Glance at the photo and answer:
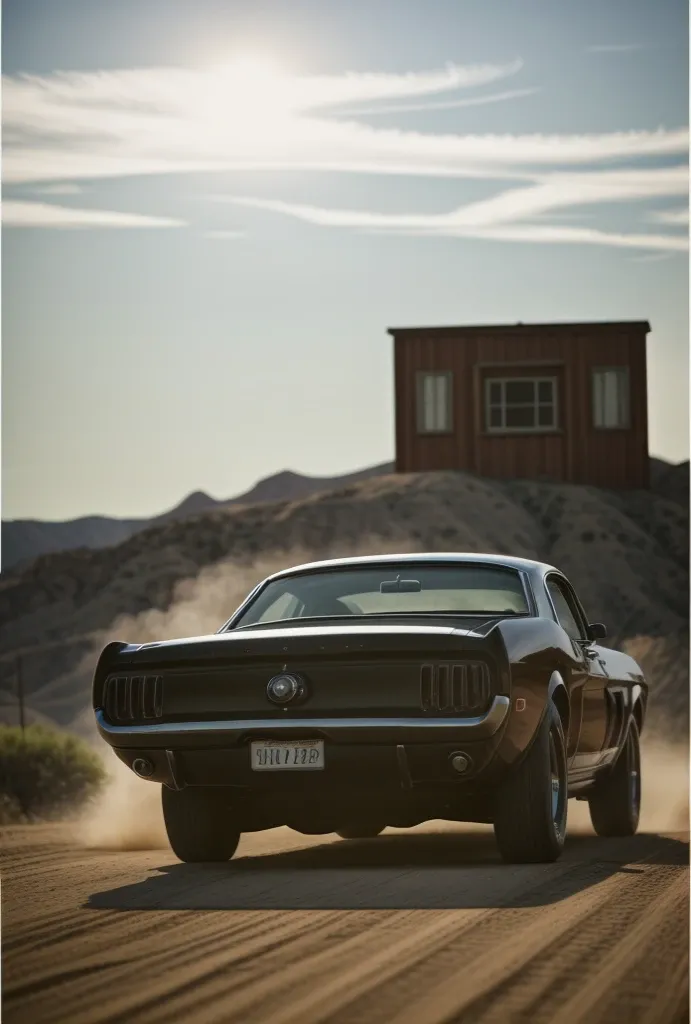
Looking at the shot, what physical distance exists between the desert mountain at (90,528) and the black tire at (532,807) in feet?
102

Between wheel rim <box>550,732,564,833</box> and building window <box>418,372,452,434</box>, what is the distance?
3038 centimetres

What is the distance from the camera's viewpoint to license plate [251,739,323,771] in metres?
7.14

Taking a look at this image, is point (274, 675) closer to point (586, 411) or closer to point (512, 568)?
point (512, 568)

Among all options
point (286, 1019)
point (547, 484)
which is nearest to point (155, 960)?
point (286, 1019)

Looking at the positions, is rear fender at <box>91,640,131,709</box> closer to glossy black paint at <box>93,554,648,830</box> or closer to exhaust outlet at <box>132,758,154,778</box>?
glossy black paint at <box>93,554,648,830</box>

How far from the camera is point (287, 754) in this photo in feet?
23.6

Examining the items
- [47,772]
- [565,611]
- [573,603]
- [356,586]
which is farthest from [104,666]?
[47,772]

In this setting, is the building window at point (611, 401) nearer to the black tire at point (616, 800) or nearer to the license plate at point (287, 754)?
the black tire at point (616, 800)

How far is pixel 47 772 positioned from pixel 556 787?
1639cm

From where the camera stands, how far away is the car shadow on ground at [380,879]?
661 centimetres

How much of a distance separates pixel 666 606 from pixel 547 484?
4.65m

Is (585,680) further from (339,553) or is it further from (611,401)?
(611,401)

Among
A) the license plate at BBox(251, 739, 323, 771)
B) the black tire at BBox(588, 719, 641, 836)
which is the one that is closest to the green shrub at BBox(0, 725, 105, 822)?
the black tire at BBox(588, 719, 641, 836)

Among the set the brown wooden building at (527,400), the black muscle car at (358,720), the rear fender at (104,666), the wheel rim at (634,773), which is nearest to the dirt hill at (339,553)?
the brown wooden building at (527,400)
